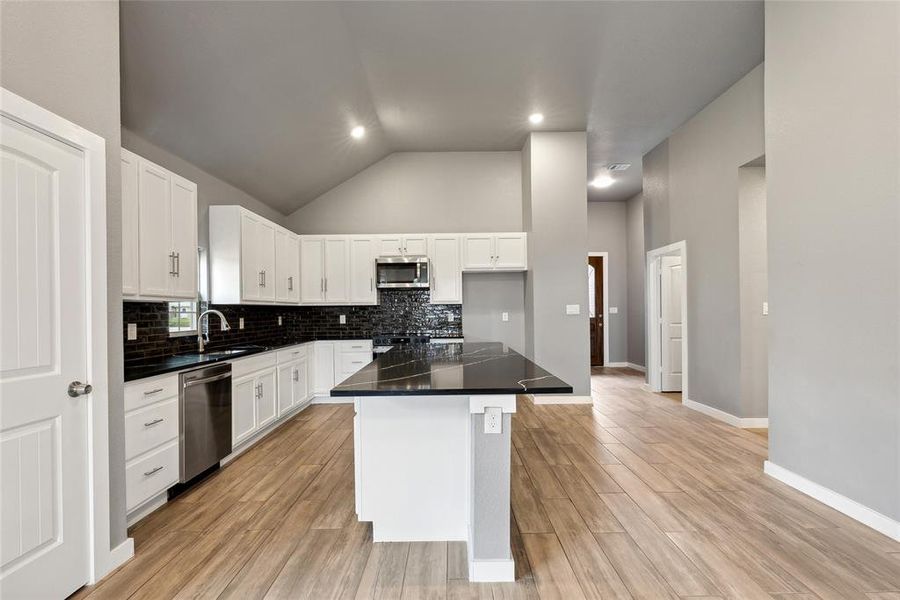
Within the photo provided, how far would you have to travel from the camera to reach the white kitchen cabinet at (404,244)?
564 centimetres

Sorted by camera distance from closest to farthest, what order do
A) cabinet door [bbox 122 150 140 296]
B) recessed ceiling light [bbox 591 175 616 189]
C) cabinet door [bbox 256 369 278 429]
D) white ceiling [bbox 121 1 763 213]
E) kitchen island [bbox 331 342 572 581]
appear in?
kitchen island [bbox 331 342 572 581] → cabinet door [bbox 122 150 140 296] → white ceiling [bbox 121 1 763 213] → cabinet door [bbox 256 369 278 429] → recessed ceiling light [bbox 591 175 616 189]

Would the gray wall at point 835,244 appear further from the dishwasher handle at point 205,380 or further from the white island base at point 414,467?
the dishwasher handle at point 205,380

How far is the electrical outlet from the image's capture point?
186 centimetres

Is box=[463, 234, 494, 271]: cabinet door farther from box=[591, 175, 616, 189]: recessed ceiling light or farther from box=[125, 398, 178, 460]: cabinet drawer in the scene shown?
box=[125, 398, 178, 460]: cabinet drawer

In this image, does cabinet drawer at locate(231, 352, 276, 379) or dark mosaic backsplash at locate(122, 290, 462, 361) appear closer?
cabinet drawer at locate(231, 352, 276, 379)

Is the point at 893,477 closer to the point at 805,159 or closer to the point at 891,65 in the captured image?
the point at 805,159

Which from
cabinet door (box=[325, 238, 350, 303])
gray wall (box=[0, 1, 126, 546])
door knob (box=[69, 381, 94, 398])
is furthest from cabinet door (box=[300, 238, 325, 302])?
door knob (box=[69, 381, 94, 398])

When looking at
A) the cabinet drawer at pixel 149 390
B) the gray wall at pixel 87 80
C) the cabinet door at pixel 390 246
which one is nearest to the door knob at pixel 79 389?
the gray wall at pixel 87 80

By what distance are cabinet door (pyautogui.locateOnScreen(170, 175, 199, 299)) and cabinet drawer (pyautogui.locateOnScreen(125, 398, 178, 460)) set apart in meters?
0.83

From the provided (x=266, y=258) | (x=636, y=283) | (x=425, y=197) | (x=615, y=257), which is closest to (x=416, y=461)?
(x=266, y=258)

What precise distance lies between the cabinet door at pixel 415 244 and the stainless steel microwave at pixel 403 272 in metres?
0.14

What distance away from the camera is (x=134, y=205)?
268 centimetres

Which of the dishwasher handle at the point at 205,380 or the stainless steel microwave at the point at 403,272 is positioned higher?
the stainless steel microwave at the point at 403,272

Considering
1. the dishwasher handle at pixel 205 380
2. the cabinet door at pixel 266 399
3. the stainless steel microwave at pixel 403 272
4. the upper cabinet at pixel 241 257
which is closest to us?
the dishwasher handle at pixel 205 380
